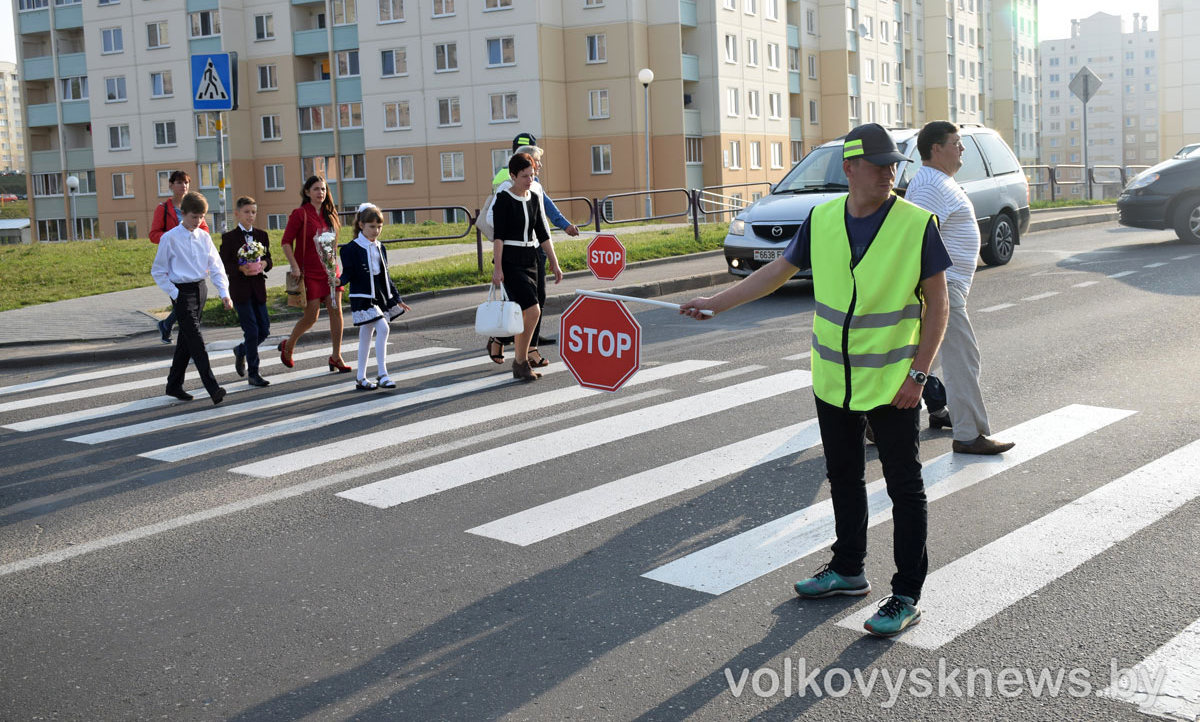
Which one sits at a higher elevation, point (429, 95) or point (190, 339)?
point (429, 95)

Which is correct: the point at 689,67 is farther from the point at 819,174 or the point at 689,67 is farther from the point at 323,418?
the point at 323,418

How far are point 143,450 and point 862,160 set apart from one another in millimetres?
5559

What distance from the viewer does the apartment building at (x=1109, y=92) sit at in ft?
595

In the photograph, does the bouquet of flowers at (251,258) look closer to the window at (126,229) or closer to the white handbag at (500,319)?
the white handbag at (500,319)

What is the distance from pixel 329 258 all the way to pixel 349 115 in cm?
5195

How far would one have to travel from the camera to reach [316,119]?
61.7 m

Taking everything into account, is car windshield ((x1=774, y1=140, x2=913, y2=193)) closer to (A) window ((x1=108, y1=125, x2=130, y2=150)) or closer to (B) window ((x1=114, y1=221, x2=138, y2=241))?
(B) window ((x1=114, y1=221, x2=138, y2=241))

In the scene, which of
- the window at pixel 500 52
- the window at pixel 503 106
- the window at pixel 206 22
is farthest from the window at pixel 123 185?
the window at pixel 500 52

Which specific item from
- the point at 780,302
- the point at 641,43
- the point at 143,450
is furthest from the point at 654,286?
the point at 641,43

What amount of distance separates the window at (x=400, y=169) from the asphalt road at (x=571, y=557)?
49535mm

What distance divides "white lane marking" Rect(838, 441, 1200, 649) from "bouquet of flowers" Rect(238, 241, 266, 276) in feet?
23.8

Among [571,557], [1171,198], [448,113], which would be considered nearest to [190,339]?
[571,557]

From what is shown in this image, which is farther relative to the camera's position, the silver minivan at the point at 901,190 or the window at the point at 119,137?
the window at the point at 119,137

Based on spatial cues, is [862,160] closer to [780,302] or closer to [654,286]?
[780,302]
